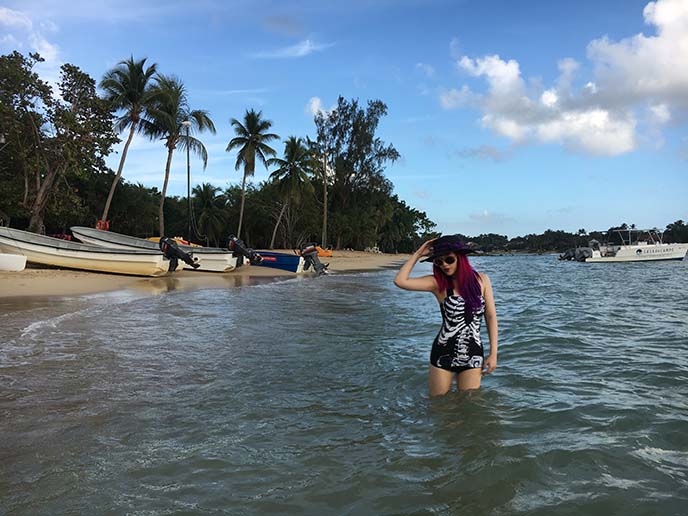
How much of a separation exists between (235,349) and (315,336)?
163 centimetres

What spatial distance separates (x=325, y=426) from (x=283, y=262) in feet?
71.5

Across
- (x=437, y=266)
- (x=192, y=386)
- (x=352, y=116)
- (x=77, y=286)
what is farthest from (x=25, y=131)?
(x=352, y=116)

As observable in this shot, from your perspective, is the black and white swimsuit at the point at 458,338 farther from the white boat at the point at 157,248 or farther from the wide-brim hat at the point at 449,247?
the white boat at the point at 157,248

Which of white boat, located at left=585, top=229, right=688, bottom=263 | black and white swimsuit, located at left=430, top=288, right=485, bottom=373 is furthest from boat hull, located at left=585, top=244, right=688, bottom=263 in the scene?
black and white swimsuit, located at left=430, top=288, right=485, bottom=373

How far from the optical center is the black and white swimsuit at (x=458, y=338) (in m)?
3.83

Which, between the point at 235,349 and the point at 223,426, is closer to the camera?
the point at 223,426

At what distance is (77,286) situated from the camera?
45.9 feet

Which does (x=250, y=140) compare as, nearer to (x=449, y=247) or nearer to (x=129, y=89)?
(x=129, y=89)

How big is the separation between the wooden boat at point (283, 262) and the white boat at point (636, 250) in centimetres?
3487

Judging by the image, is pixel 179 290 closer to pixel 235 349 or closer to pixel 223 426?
pixel 235 349

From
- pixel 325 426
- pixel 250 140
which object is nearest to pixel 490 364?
pixel 325 426

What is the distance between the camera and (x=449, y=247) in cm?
372

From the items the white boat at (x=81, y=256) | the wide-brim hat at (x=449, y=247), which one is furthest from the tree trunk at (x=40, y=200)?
the wide-brim hat at (x=449, y=247)

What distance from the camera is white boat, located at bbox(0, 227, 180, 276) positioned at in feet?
54.2
